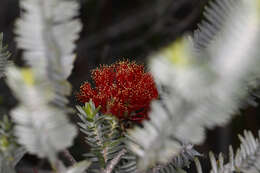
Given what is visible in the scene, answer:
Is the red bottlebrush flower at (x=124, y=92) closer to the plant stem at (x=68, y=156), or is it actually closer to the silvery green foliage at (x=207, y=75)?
the plant stem at (x=68, y=156)

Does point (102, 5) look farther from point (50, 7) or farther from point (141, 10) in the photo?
point (50, 7)

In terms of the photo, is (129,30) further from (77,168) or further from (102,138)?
(77,168)

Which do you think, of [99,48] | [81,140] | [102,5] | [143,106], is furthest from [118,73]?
[102,5]

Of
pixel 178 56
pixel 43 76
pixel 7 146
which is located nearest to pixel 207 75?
pixel 178 56

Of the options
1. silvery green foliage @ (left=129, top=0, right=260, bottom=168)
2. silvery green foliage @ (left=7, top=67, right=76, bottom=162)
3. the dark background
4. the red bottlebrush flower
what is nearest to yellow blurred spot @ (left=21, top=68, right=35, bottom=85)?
silvery green foliage @ (left=7, top=67, right=76, bottom=162)

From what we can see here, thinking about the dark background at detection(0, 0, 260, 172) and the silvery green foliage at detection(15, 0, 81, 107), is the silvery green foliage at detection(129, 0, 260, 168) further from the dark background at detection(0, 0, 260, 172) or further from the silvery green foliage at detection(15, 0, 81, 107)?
the dark background at detection(0, 0, 260, 172)
